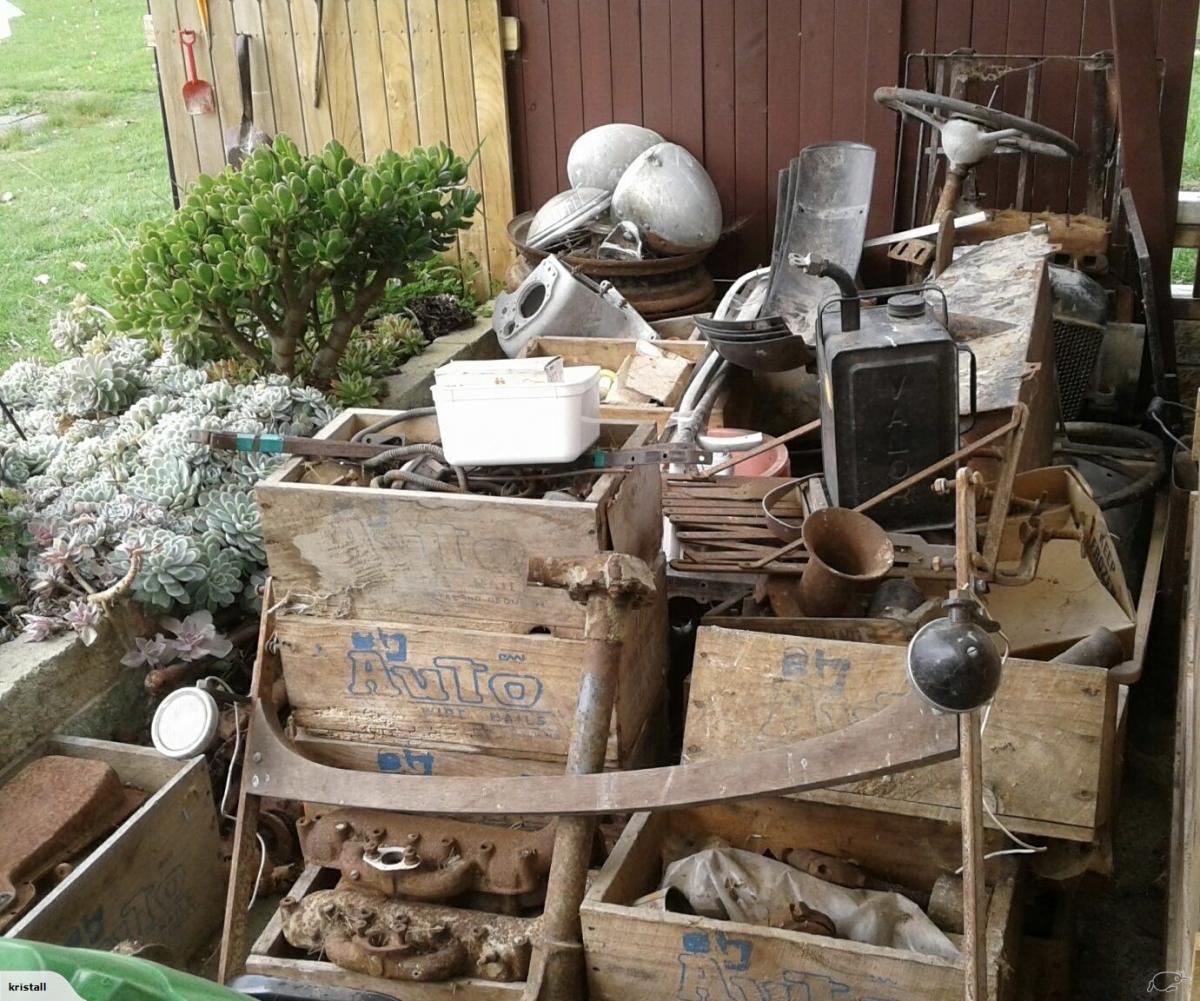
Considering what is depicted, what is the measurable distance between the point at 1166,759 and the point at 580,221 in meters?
3.48

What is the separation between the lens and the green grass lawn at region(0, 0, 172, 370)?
7.12 m

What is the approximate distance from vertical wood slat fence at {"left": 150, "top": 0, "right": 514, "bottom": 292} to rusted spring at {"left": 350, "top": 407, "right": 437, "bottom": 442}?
3562 millimetres

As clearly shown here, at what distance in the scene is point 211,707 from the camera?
3350 mm

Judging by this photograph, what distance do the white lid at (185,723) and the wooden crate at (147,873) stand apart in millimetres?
36

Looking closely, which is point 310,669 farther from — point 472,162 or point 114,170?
point 114,170

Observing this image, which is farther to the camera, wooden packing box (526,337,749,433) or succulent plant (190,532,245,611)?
wooden packing box (526,337,749,433)

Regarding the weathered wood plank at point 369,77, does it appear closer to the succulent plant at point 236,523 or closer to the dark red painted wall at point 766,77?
the dark red painted wall at point 766,77

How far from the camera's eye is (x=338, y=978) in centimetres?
269

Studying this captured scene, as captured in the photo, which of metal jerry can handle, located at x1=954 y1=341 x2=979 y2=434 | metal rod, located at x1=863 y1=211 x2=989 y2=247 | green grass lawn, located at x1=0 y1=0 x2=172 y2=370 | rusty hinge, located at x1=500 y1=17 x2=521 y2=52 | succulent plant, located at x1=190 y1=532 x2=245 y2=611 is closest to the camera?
metal jerry can handle, located at x1=954 y1=341 x2=979 y2=434

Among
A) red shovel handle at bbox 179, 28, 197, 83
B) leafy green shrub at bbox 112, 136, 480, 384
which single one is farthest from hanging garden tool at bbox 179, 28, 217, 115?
leafy green shrub at bbox 112, 136, 480, 384

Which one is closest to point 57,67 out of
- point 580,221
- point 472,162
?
point 472,162

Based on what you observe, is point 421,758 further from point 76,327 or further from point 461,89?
point 461,89

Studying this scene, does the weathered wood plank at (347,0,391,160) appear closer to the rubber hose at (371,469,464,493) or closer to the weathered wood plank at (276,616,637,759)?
the rubber hose at (371,469,464,493)

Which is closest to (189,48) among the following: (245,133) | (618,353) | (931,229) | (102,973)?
(245,133)
